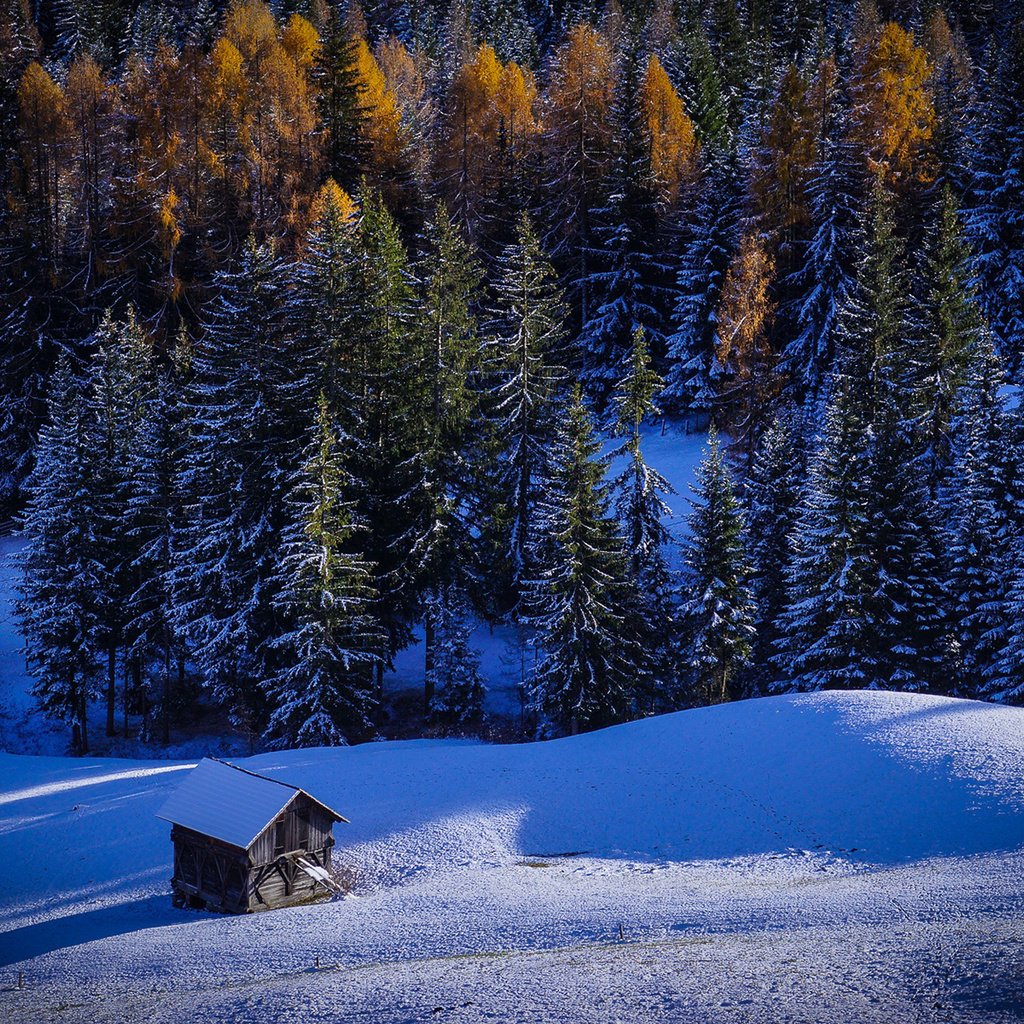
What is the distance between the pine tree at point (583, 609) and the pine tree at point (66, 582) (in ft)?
56.9

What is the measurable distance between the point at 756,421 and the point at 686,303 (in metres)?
8.37

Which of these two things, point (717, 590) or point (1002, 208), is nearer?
point (717, 590)

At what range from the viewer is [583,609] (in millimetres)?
28438

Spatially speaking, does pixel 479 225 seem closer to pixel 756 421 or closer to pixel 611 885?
pixel 756 421

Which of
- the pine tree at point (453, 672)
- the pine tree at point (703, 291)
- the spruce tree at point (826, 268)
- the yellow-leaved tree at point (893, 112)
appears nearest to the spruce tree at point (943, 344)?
the spruce tree at point (826, 268)

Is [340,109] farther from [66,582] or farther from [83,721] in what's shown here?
[83,721]

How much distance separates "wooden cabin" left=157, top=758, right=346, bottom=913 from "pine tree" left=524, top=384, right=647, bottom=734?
1031 centimetres

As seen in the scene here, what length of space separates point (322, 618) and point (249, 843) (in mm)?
10789

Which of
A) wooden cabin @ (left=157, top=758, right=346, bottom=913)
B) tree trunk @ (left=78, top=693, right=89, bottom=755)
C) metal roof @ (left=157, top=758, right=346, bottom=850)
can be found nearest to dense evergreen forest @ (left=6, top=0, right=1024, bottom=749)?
tree trunk @ (left=78, top=693, right=89, bottom=755)

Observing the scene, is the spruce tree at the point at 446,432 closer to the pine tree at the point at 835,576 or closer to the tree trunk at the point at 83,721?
the pine tree at the point at 835,576

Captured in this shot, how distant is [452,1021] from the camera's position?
12227mm

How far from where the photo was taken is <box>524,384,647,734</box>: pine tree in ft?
93.6

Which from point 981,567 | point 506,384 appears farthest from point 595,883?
point 506,384

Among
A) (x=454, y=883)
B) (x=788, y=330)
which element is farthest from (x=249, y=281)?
(x=788, y=330)
